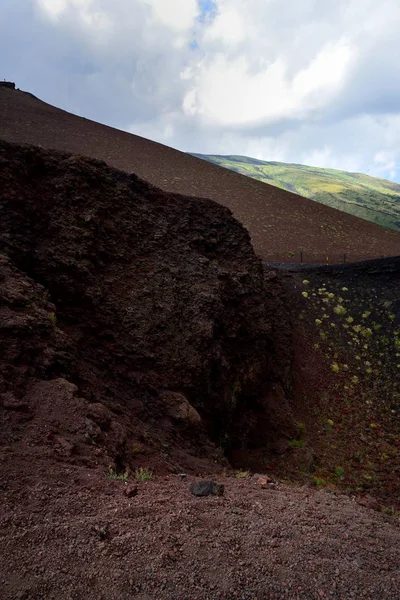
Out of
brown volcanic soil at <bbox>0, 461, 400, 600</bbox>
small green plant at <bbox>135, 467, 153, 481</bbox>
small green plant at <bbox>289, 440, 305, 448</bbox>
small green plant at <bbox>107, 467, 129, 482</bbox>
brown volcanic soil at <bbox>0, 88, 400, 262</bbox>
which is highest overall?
brown volcanic soil at <bbox>0, 88, 400, 262</bbox>

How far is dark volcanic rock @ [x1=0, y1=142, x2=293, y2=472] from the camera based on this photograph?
562cm

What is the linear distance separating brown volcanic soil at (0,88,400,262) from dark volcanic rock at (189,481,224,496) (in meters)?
21.0

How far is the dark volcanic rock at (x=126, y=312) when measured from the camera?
5.62 meters

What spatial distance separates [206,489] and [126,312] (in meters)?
4.33

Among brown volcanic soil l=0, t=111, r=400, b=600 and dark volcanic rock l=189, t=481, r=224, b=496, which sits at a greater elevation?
brown volcanic soil l=0, t=111, r=400, b=600

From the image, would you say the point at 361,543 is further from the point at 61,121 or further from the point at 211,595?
the point at 61,121

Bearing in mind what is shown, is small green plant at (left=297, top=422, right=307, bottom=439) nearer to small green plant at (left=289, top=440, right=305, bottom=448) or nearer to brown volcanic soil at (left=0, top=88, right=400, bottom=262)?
small green plant at (left=289, top=440, right=305, bottom=448)

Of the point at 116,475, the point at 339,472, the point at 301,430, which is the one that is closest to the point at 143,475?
the point at 116,475

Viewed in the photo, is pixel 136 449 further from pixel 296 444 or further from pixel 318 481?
pixel 296 444

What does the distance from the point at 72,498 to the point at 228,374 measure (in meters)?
6.52

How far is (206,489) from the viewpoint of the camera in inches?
168

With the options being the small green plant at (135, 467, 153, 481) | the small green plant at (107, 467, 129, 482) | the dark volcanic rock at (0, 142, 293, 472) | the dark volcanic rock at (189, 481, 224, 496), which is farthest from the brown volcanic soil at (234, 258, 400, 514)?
the small green plant at (107, 467, 129, 482)

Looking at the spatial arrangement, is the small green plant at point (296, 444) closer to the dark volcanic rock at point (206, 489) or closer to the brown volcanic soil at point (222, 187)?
the dark volcanic rock at point (206, 489)

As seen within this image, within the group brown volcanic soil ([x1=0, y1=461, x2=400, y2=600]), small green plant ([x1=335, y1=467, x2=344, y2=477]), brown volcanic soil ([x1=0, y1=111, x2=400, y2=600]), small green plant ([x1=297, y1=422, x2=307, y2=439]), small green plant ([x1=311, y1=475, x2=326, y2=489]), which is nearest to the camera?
brown volcanic soil ([x1=0, y1=461, x2=400, y2=600])
